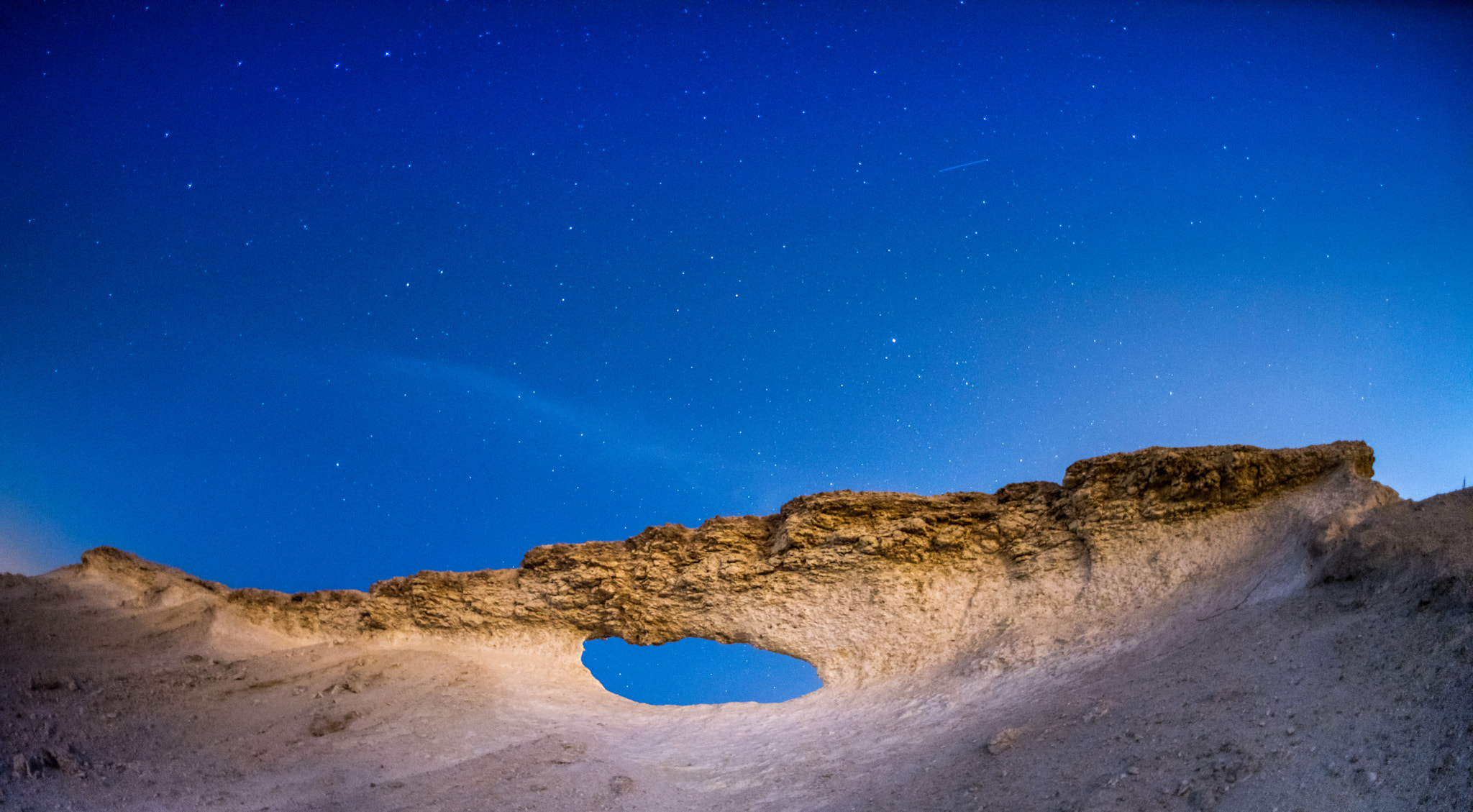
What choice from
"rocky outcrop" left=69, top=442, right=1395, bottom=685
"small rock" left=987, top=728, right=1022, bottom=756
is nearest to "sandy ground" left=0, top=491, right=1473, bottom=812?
"small rock" left=987, top=728, right=1022, bottom=756

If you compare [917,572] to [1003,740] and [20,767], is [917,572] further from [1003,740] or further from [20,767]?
[20,767]

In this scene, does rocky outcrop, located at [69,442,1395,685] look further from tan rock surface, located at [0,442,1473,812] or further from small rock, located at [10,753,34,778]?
small rock, located at [10,753,34,778]

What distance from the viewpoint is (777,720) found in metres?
11.1

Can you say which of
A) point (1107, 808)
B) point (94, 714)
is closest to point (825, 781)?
point (1107, 808)

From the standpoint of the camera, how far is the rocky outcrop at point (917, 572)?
10148 millimetres

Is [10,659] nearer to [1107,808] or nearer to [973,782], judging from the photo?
[973,782]

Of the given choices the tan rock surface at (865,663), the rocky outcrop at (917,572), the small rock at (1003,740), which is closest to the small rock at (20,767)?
the tan rock surface at (865,663)

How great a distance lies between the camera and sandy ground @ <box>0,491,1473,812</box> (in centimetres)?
623

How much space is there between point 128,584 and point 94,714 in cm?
401

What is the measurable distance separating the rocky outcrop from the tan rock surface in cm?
5

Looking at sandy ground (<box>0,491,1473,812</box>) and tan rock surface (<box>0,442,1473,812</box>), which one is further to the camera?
tan rock surface (<box>0,442,1473,812</box>)

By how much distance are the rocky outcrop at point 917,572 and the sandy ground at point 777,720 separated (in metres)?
0.47

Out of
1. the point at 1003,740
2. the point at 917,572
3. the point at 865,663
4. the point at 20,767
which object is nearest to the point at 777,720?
the point at 865,663

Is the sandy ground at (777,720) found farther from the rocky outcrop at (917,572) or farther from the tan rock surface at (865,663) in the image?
the rocky outcrop at (917,572)
